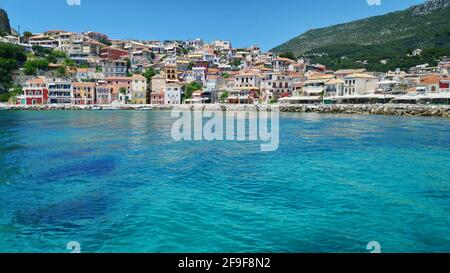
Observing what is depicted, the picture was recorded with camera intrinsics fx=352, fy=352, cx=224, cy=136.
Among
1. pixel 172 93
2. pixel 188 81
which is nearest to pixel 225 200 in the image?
pixel 172 93

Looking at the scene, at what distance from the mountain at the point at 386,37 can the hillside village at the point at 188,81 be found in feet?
41.1

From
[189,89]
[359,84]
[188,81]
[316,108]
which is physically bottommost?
[316,108]

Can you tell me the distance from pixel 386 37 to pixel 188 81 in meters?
85.8

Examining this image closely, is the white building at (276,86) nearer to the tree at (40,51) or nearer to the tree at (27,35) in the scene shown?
the tree at (40,51)

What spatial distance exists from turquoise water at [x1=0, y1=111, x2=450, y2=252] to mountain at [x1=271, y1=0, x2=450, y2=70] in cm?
9174

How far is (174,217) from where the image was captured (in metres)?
7.99

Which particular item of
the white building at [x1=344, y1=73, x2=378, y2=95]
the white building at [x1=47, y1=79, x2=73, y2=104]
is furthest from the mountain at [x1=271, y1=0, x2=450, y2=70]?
the white building at [x1=47, y1=79, x2=73, y2=104]

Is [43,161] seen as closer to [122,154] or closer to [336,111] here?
[122,154]

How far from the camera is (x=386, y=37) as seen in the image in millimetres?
127688

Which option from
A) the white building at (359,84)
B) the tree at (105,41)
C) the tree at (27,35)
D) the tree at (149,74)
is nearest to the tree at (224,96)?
the tree at (149,74)

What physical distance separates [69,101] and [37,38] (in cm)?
3726

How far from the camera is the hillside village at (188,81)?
58000 millimetres

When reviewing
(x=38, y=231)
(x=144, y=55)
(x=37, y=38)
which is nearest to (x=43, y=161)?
(x=38, y=231)

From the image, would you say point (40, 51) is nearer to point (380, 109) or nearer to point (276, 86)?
point (276, 86)
